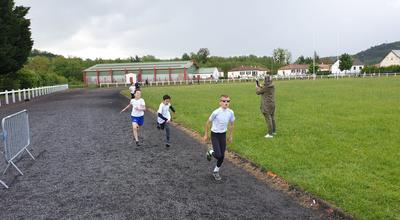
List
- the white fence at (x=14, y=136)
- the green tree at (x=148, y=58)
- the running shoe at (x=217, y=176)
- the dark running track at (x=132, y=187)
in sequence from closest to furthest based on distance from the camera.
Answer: the dark running track at (x=132, y=187) → the running shoe at (x=217, y=176) → the white fence at (x=14, y=136) → the green tree at (x=148, y=58)

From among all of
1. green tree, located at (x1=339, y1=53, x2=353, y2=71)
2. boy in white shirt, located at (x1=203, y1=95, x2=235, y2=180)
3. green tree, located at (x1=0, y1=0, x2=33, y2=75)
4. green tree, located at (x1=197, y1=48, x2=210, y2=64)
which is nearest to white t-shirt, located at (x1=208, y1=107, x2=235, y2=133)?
boy in white shirt, located at (x1=203, y1=95, x2=235, y2=180)

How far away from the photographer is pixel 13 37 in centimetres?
3641

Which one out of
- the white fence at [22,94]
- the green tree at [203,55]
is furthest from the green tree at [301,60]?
the white fence at [22,94]

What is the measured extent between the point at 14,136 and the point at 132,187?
3564 mm

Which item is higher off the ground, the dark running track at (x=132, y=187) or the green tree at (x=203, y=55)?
the green tree at (x=203, y=55)

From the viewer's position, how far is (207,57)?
154 meters

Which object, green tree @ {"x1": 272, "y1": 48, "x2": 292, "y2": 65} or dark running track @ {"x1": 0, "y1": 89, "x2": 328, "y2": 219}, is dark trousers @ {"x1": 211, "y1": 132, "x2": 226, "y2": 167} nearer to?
dark running track @ {"x1": 0, "y1": 89, "x2": 328, "y2": 219}

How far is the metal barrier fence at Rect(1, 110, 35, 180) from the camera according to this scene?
7.88m

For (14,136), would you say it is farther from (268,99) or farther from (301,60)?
(301,60)

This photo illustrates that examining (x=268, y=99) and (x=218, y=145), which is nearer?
(x=218, y=145)

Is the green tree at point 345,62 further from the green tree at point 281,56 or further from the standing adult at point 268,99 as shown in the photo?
the standing adult at point 268,99

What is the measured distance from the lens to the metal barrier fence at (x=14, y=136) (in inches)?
310

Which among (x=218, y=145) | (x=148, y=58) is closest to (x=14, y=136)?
(x=218, y=145)

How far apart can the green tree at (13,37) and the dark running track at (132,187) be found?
26.2 metres
